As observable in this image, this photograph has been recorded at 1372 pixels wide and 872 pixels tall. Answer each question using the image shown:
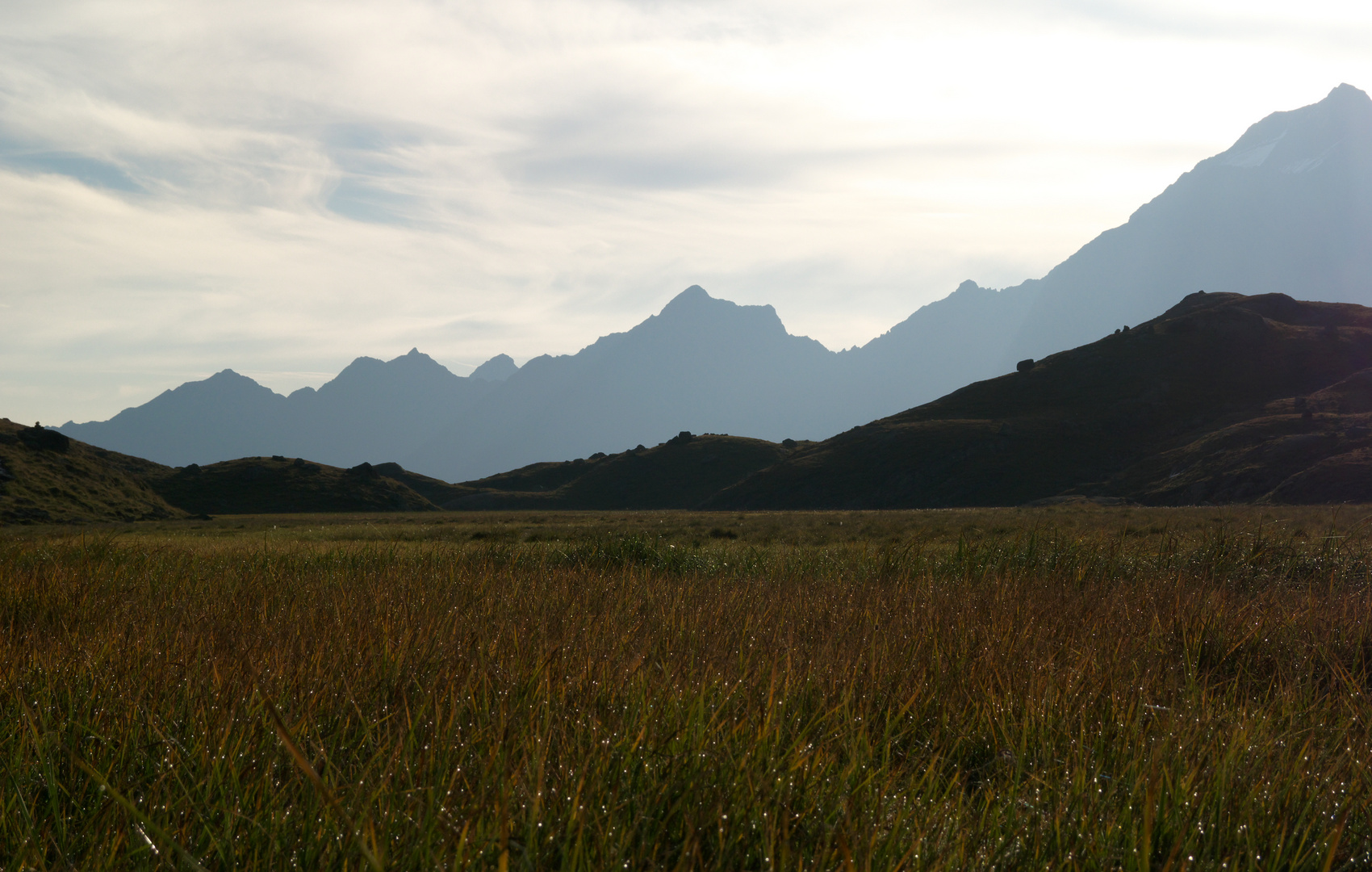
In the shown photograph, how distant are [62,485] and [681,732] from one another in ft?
330

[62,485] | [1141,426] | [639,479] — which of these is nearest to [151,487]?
[62,485]

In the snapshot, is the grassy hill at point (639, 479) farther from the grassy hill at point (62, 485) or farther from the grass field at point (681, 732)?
the grass field at point (681, 732)

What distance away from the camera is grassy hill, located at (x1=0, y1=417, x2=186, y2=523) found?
69.5 metres

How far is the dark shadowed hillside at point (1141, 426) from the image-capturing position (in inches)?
3093

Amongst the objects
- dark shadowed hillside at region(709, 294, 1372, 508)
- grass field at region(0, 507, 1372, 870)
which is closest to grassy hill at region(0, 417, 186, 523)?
dark shadowed hillside at region(709, 294, 1372, 508)

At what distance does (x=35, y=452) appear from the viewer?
270 feet

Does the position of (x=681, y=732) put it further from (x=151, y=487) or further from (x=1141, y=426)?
(x=151, y=487)

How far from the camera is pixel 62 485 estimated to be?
78.1 m

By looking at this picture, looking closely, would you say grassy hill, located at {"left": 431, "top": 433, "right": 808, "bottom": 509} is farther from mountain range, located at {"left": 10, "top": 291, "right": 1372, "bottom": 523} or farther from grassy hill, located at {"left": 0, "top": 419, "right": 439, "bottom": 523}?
grassy hill, located at {"left": 0, "top": 419, "right": 439, "bottom": 523}

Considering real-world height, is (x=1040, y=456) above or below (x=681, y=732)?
above

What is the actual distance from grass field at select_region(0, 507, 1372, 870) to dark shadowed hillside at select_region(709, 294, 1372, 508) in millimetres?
81438

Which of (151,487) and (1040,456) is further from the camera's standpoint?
(151,487)

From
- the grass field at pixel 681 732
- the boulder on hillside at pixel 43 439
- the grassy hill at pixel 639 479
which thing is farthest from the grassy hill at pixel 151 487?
the grass field at pixel 681 732

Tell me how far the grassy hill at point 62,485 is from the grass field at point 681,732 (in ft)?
265
